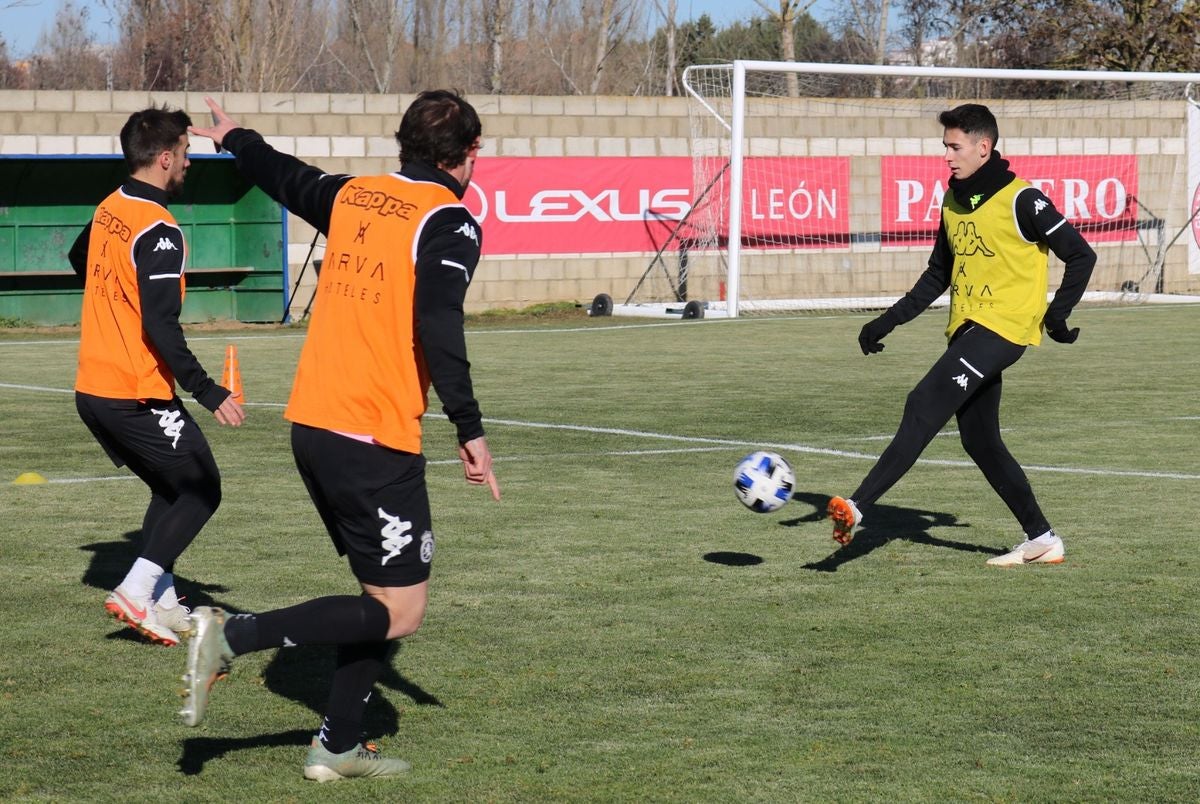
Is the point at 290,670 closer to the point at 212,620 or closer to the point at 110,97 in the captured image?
the point at 212,620

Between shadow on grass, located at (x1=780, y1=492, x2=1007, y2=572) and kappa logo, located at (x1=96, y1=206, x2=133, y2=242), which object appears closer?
kappa logo, located at (x1=96, y1=206, x2=133, y2=242)

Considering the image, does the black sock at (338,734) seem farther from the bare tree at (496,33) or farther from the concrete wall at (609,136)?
the bare tree at (496,33)

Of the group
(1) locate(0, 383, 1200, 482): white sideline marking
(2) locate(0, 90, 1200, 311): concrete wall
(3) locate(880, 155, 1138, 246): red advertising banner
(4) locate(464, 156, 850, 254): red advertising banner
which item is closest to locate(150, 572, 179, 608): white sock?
(1) locate(0, 383, 1200, 482): white sideline marking

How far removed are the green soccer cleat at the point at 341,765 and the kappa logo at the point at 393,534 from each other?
1.97ft

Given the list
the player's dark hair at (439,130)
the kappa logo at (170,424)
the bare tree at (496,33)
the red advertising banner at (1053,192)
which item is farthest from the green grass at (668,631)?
the bare tree at (496,33)

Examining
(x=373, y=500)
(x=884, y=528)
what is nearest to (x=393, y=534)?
(x=373, y=500)

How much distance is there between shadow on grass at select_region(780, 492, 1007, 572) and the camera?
8.40 meters

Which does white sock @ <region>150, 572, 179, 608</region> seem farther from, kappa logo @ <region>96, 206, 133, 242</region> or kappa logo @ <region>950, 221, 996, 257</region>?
kappa logo @ <region>950, 221, 996, 257</region>

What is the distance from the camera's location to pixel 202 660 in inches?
181

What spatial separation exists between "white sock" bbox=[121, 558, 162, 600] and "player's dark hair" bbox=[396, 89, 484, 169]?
2539 millimetres

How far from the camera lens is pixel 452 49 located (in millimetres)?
53250

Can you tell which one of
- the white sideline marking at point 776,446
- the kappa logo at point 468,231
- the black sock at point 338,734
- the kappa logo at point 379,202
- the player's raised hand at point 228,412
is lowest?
the white sideline marking at point 776,446

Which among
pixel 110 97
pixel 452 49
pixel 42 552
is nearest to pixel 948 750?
pixel 42 552

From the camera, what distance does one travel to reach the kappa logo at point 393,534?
4752 mm
